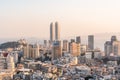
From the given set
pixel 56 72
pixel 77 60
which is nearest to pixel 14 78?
pixel 56 72

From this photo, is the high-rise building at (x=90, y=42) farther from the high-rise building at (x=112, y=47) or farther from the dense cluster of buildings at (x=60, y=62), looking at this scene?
the high-rise building at (x=112, y=47)

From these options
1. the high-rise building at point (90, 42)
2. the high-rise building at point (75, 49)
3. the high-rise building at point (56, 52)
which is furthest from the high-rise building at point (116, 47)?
the high-rise building at point (90, 42)

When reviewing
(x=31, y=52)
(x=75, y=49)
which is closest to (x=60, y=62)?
(x=31, y=52)

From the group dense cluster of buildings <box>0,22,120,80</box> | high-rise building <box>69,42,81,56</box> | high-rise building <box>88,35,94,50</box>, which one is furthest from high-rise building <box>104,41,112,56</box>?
high-rise building <box>88,35,94,50</box>

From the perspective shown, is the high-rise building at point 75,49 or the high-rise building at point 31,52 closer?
the high-rise building at point 31,52

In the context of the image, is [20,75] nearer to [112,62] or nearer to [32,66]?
[32,66]

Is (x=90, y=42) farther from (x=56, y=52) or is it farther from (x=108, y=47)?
(x=56, y=52)

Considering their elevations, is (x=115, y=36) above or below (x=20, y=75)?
above

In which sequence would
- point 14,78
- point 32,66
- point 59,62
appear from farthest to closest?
point 59,62
point 32,66
point 14,78

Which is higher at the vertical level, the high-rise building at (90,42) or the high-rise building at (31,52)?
the high-rise building at (90,42)

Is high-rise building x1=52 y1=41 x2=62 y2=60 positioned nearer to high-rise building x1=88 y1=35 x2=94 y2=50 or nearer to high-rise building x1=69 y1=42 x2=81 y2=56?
high-rise building x1=69 y1=42 x2=81 y2=56
